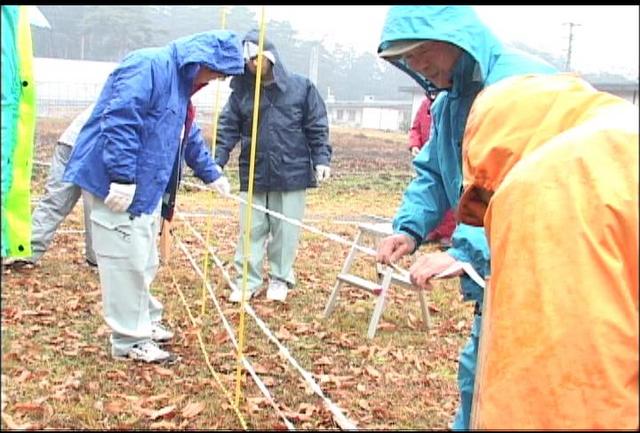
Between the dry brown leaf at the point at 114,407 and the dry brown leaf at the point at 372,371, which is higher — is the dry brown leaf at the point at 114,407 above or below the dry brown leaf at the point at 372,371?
above

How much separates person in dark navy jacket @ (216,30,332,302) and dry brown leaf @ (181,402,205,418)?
2186 mm

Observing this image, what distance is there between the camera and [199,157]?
16.5 feet

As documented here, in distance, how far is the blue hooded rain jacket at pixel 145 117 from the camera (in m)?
3.70

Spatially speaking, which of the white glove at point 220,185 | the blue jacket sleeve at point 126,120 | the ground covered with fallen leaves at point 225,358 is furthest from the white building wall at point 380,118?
the blue jacket sleeve at point 126,120

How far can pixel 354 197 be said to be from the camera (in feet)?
47.7

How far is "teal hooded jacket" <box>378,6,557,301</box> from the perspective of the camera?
2.23 meters

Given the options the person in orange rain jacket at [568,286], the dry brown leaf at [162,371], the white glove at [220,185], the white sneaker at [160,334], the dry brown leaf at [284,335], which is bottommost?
the dry brown leaf at [284,335]

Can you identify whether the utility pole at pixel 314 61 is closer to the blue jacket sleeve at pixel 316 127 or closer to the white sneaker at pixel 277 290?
the blue jacket sleeve at pixel 316 127

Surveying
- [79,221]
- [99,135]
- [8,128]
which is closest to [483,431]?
[8,128]

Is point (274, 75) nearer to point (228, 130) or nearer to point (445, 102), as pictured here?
point (228, 130)

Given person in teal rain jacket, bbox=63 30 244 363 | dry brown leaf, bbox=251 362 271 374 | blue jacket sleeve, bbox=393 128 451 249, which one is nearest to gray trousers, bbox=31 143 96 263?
person in teal rain jacket, bbox=63 30 244 363

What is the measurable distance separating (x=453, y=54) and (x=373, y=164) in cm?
1683

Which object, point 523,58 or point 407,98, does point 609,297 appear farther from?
point 407,98

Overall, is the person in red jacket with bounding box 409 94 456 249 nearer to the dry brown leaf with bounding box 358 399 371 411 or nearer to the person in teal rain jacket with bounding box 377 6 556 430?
the dry brown leaf with bounding box 358 399 371 411
